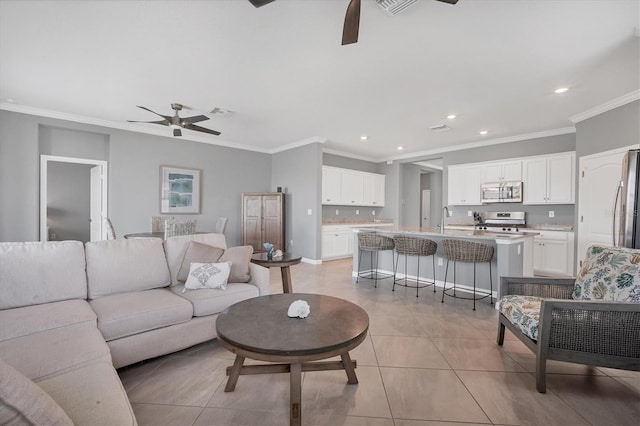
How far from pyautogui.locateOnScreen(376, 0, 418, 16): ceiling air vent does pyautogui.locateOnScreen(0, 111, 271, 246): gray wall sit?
16.5ft

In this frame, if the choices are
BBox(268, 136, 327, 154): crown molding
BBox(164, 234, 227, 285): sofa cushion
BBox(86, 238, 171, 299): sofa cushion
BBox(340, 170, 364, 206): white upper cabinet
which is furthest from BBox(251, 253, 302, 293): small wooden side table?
BBox(340, 170, 364, 206): white upper cabinet

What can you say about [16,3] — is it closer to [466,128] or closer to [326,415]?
[326,415]

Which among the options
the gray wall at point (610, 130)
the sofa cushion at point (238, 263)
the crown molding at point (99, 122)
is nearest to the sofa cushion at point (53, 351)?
the sofa cushion at point (238, 263)

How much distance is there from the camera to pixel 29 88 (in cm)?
374

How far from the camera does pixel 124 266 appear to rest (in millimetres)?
2465

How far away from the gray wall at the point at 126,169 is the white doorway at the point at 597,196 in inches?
235

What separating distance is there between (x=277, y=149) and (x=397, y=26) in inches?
193

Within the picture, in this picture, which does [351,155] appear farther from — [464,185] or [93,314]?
[93,314]

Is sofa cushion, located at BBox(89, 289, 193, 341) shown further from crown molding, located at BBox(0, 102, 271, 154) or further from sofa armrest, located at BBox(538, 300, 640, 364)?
crown molding, located at BBox(0, 102, 271, 154)

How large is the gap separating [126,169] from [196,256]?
3.71 metres

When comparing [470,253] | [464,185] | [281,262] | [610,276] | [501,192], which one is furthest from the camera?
[464,185]

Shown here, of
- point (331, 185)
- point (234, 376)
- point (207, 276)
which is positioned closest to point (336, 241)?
point (331, 185)

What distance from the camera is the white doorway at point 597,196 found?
387cm

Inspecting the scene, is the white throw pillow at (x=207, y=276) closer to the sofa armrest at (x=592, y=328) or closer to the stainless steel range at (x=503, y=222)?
the sofa armrest at (x=592, y=328)
